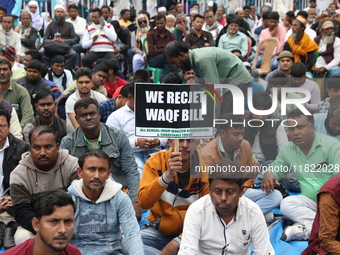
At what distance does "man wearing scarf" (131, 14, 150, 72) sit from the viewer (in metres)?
11.7

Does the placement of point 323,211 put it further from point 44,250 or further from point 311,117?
point 44,250

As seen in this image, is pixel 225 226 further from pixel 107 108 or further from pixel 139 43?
pixel 139 43

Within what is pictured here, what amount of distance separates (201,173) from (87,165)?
0.93 m

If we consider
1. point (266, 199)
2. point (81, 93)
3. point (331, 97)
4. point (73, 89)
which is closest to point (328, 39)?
point (331, 97)

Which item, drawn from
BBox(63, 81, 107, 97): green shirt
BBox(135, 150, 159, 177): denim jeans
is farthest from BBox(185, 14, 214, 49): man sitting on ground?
BBox(135, 150, 159, 177): denim jeans

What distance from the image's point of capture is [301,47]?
10.1 meters

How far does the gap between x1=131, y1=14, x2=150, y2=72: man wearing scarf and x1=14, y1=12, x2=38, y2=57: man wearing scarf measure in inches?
76.1

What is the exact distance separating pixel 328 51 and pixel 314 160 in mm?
6053

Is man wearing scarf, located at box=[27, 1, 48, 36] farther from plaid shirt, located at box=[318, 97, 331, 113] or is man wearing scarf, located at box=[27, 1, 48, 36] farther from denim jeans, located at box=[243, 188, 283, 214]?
denim jeans, located at box=[243, 188, 283, 214]

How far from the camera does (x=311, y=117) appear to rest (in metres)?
4.77

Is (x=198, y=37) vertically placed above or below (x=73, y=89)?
above

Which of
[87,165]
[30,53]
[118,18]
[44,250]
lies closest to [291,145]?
[87,165]

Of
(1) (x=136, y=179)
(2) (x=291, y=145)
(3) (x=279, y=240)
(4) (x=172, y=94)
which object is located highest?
(4) (x=172, y=94)

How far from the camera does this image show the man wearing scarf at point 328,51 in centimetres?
1004
